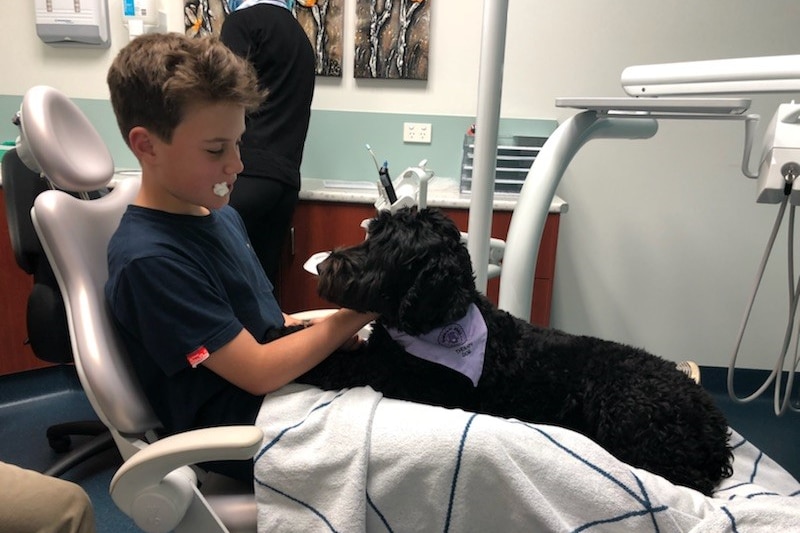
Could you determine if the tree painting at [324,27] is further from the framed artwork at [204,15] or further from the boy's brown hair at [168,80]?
the boy's brown hair at [168,80]

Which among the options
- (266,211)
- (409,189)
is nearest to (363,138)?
(266,211)

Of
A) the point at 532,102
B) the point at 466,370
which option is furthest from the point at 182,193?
the point at 532,102

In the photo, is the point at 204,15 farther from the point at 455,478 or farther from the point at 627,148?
the point at 455,478

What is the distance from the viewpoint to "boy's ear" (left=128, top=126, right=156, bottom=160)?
0.88 metres

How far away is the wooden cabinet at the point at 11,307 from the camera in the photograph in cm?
212

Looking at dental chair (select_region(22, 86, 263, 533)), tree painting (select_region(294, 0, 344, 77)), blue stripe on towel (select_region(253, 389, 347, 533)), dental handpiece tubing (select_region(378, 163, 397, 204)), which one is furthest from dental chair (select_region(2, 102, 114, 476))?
tree painting (select_region(294, 0, 344, 77))

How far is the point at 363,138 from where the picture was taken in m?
2.57

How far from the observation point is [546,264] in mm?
2158

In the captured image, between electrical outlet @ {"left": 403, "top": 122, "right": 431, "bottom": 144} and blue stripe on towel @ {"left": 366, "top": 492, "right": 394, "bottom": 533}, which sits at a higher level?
electrical outlet @ {"left": 403, "top": 122, "right": 431, "bottom": 144}

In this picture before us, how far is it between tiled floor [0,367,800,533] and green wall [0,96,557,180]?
103 centimetres

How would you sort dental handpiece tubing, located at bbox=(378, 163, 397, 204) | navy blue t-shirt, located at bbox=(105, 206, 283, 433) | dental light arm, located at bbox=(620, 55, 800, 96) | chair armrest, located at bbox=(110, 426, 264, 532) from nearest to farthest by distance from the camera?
chair armrest, located at bbox=(110, 426, 264, 532), navy blue t-shirt, located at bbox=(105, 206, 283, 433), dental light arm, located at bbox=(620, 55, 800, 96), dental handpiece tubing, located at bbox=(378, 163, 397, 204)

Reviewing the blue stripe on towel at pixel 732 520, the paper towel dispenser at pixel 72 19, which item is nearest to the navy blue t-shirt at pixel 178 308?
the blue stripe on towel at pixel 732 520

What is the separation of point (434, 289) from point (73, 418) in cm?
188

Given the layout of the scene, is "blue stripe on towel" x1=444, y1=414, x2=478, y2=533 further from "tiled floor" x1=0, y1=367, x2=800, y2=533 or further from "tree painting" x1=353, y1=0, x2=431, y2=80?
"tree painting" x1=353, y1=0, x2=431, y2=80
